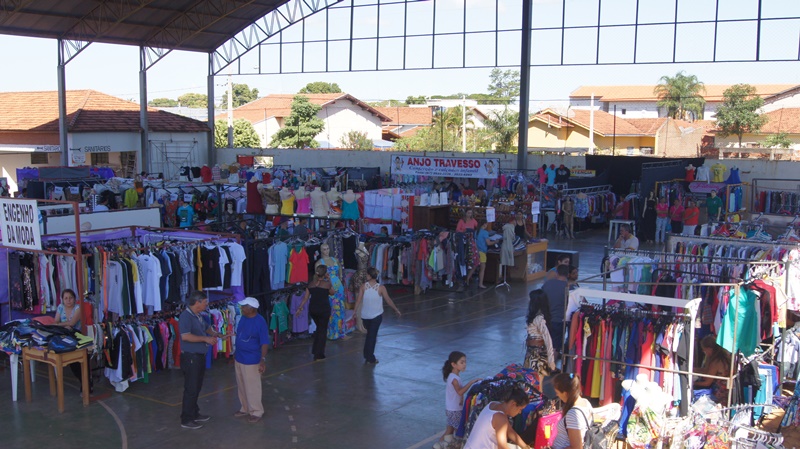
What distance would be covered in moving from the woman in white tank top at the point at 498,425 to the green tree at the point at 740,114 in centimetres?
4043

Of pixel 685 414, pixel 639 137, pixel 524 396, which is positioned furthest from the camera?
pixel 639 137

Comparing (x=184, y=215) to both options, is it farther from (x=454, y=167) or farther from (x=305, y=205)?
(x=454, y=167)

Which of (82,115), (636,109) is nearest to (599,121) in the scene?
(636,109)

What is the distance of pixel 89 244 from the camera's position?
1073 cm

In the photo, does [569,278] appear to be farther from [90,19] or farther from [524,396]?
[90,19]

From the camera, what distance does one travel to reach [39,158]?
37.6 m

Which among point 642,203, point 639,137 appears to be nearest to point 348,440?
point 642,203

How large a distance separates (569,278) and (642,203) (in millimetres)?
13311

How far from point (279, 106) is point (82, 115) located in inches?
968

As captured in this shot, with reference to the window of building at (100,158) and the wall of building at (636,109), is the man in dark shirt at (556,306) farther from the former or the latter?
the wall of building at (636,109)

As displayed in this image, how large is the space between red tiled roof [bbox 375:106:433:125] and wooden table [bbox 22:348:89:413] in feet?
171

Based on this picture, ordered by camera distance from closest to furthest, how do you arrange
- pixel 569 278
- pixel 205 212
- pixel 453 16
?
1. pixel 569 278
2. pixel 205 212
3. pixel 453 16

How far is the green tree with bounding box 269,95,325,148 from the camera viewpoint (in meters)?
49.3

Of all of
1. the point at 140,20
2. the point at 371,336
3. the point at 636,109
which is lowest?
the point at 371,336
